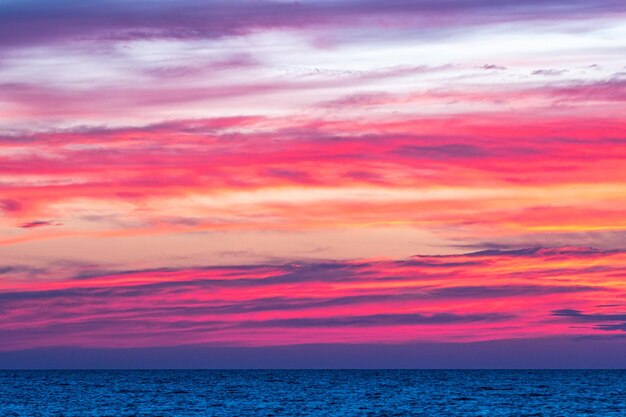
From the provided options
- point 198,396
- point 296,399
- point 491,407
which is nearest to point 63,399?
point 198,396

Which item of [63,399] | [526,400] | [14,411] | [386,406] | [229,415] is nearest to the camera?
[229,415]

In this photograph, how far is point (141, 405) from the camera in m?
130

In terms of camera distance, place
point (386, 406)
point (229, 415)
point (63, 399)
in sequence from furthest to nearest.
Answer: point (63, 399) < point (386, 406) < point (229, 415)

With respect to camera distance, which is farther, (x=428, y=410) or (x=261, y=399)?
(x=261, y=399)

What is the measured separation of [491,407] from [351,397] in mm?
33870

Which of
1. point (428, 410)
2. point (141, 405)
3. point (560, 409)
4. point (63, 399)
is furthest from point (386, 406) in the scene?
point (63, 399)

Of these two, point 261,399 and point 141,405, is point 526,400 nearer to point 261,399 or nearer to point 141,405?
point 261,399

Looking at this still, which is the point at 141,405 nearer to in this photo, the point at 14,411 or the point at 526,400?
the point at 14,411

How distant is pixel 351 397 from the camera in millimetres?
153000

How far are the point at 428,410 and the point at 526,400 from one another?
2826 cm

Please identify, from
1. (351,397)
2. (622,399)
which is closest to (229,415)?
(351,397)

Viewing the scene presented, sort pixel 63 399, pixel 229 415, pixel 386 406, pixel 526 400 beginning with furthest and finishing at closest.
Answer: pixel 63 399 → pixel 526 400 → pixel 386 406 → pixel 229 415

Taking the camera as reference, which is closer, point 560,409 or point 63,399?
point 560,409

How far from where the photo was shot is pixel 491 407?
122 metres
